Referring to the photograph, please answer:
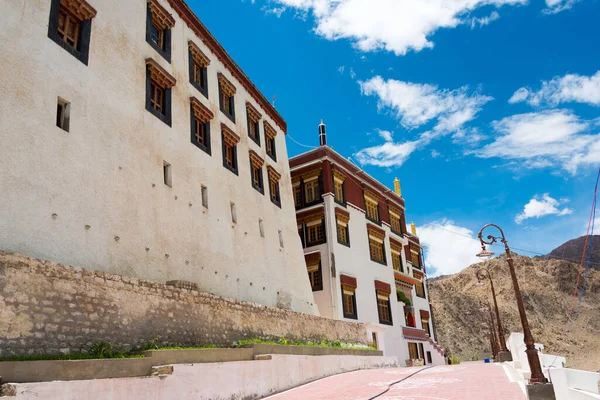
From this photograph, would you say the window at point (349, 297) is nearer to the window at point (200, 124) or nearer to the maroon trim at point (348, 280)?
the maroon trim at point (348, 280)

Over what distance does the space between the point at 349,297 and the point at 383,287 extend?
5.14 meters

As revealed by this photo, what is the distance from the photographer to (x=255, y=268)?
21.2 metres

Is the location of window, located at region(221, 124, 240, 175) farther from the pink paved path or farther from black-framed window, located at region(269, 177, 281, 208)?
the pink paved path

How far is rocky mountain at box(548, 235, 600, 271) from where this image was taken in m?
111

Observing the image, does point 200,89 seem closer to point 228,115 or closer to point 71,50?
point 228,115

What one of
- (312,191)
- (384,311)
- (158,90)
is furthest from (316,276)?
(158,90)

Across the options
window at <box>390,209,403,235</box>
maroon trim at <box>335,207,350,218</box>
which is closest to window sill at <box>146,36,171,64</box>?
maroon trim at <box>335,207,350,218</box>

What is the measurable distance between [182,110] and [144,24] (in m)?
3.34

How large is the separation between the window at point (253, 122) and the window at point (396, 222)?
1832cm

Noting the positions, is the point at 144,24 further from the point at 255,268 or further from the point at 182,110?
the point at 255,268

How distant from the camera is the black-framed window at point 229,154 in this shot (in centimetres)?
2157

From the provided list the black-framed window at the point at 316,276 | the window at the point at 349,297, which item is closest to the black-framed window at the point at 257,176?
the black-framed window at the point at 316,276

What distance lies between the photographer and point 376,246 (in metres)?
36.1

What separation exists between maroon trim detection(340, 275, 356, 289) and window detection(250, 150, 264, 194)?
872 cm
